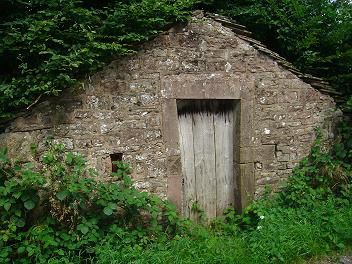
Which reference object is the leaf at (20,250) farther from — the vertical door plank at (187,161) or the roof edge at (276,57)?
the roof edge at (276,57)

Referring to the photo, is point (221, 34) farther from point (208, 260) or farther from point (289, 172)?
point (208, 260)

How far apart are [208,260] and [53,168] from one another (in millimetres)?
1959

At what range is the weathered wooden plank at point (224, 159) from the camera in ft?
15.9

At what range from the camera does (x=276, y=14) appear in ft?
18.2

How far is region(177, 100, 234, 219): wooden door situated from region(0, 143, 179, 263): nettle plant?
2.63 ft

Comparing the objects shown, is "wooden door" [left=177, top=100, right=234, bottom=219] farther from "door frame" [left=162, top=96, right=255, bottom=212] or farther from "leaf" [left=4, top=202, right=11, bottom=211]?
"leaf" [left=4, top=202, right=11, bottom=211]

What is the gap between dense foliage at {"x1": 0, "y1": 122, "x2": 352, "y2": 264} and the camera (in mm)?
3465

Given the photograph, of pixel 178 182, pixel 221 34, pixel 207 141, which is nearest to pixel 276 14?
pixel 221 34

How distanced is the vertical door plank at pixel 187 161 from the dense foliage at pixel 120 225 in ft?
1.58

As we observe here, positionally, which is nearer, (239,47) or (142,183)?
(142,183)

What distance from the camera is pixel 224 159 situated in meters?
4.92

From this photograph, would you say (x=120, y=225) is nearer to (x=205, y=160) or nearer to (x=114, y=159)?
(x=114, y=159)

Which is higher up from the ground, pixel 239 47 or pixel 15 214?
pixel 239 47

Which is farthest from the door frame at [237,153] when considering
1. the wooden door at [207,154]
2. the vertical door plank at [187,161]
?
the vertical door plank at [187,161]
